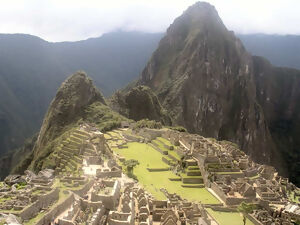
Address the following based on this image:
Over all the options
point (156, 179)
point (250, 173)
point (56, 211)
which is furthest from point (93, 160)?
point (250, 173)

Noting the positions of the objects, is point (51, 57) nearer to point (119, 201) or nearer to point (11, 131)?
point (11, 131)

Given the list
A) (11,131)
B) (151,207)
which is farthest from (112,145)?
(11,131)

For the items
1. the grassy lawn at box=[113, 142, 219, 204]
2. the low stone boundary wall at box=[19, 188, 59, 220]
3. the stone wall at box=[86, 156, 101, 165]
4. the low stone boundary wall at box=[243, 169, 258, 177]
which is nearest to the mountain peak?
the grassy lawn at box=[113, 142, 219, 204]

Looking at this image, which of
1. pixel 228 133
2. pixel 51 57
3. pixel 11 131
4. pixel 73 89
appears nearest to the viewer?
pixel 73 89

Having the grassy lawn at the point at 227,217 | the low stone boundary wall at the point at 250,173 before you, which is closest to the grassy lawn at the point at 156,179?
the grassy lawn at the point at 227,217

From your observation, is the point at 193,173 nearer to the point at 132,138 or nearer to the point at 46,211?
the point at 132,138
